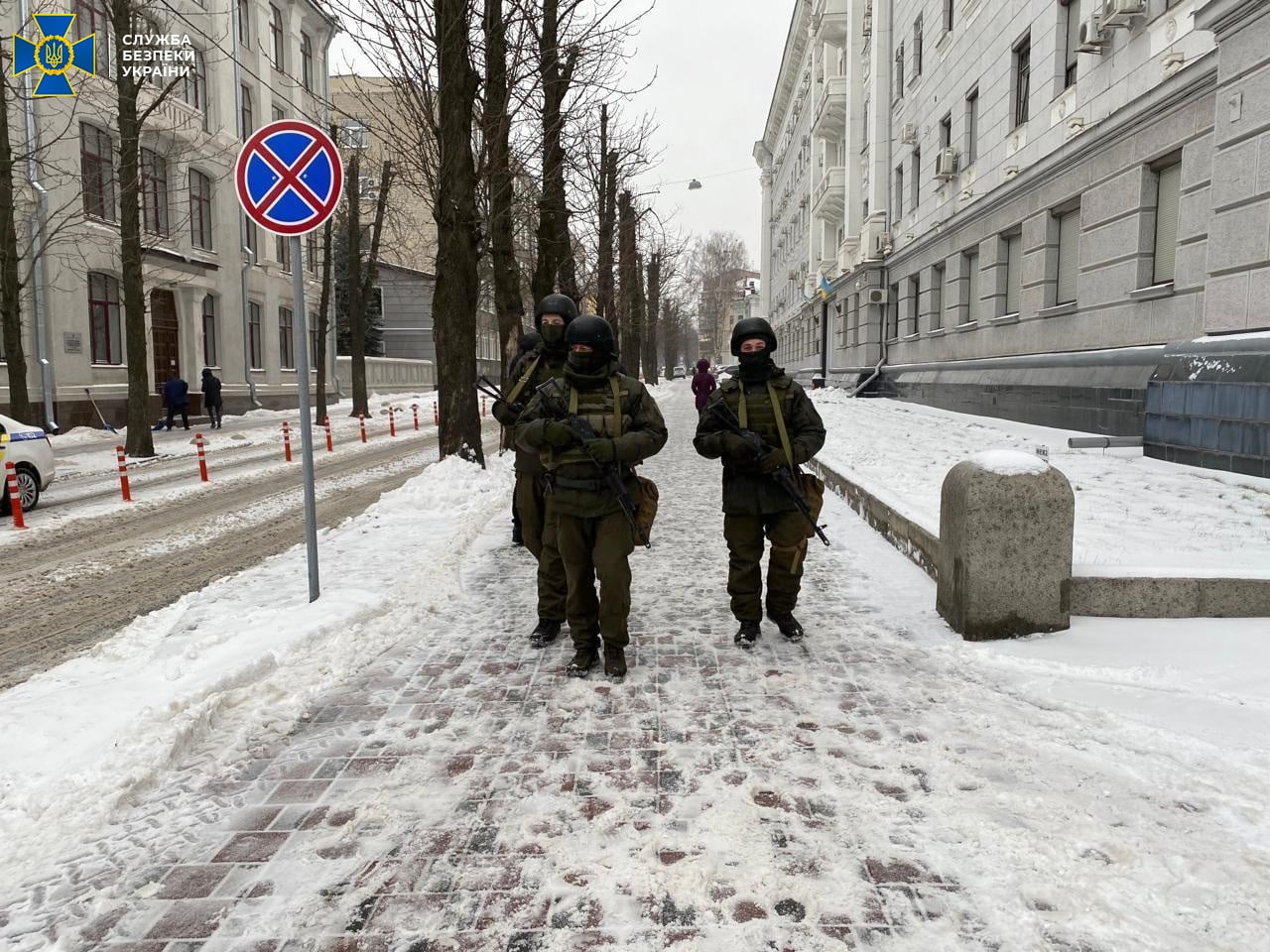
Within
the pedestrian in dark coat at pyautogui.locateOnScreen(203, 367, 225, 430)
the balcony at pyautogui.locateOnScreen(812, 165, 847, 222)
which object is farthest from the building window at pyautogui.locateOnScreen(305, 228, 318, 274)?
the balcony at pyautogui.locateOnScreen(812, 165, 847, 222)

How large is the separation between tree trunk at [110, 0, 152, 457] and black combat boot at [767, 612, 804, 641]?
1593cm

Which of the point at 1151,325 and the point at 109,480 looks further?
the point at 109,480

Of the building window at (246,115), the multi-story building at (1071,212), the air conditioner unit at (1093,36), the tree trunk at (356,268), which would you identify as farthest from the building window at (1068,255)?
the building window at (246,115)

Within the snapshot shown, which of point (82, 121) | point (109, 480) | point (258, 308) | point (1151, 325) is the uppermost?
point (82, 121)

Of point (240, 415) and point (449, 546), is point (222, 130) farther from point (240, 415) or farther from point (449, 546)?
point (449, 546)

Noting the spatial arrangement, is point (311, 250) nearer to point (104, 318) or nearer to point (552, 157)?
point (104, 318)

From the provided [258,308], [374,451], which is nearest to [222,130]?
[258,308]

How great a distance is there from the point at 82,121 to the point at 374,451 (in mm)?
12110

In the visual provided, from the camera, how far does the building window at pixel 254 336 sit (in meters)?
31.3

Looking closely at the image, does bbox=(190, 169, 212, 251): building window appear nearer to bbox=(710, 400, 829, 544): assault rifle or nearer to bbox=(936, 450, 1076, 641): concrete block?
bbox=(710, 400, 829, 544): assault rifle

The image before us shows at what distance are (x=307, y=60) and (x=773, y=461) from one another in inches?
1497

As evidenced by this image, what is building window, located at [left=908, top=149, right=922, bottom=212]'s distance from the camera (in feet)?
80.8

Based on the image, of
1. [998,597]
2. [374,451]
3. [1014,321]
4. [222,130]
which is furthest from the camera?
[222,130]

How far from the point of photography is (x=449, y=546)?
7.90 m
